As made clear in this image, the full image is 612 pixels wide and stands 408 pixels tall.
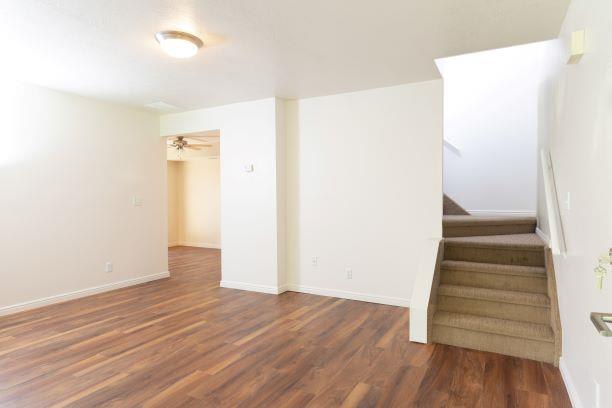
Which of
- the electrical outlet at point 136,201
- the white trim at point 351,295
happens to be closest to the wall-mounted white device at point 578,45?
the white trim at point 351,295

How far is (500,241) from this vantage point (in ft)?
12.0

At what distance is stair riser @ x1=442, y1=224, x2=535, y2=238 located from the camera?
405cm

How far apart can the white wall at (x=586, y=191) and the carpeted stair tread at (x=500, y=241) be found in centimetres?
83

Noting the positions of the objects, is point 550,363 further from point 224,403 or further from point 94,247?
point 94,247

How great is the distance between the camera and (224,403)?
2182mm

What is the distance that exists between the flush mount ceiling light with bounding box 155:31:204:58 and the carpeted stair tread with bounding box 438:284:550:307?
9.66 ft

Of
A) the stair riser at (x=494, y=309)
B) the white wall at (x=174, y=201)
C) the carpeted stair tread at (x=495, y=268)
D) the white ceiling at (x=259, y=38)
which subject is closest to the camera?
the white ceiling at (x=259, y=38)

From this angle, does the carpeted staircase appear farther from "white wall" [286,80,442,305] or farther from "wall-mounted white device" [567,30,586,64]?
"wall-mounted white device" [567,30,586,64]

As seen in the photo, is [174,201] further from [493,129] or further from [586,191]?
[586,191]

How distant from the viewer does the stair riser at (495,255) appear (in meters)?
3.38

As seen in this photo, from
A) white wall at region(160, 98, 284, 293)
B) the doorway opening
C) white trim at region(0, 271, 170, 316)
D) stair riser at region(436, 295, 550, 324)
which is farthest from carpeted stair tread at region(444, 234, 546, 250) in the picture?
the doorway opening

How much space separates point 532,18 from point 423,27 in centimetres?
73

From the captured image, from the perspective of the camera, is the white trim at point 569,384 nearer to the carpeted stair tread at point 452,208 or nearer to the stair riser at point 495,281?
the stair riser at point 495,281

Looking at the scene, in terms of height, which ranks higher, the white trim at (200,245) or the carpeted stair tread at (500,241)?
the carpeted stair tread at (500,241)
